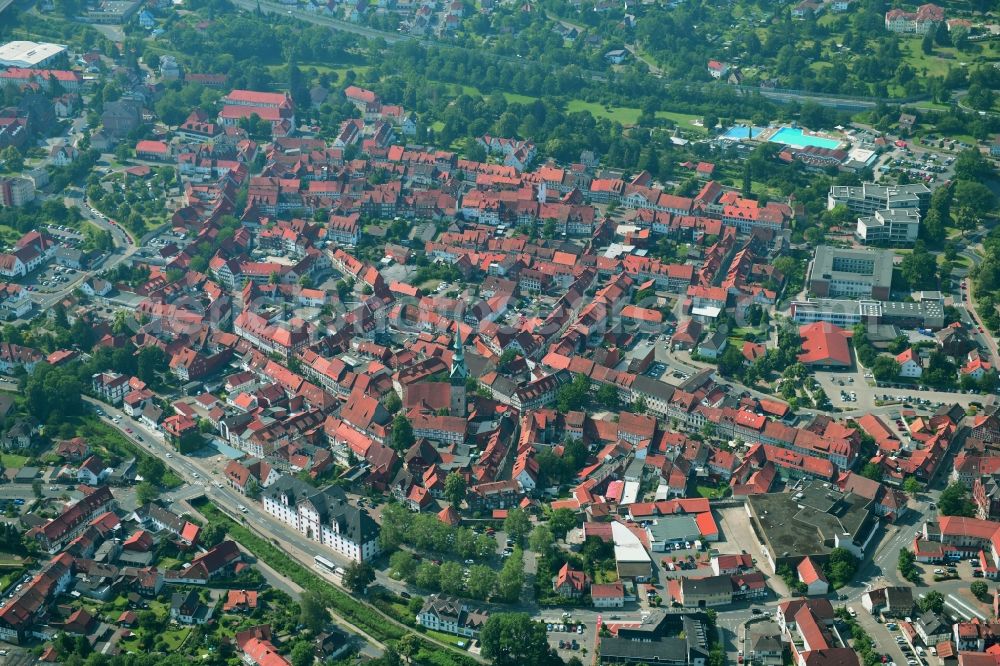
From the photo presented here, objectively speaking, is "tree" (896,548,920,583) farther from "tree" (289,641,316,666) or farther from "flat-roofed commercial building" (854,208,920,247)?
"flat-roofed commercial building" (854,208,920,247)

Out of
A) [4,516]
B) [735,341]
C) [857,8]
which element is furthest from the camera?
[857,8]

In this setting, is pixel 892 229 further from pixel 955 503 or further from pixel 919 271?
pixel 955 503

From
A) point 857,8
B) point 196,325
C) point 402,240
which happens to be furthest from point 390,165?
point 857,8

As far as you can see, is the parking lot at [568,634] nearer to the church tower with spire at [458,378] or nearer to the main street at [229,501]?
the main street at [229,501]

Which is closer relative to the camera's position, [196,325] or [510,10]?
[196,325]

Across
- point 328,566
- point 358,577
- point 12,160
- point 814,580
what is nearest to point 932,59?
point 814,580

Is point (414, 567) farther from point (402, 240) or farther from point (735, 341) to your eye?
point (402, 240)
